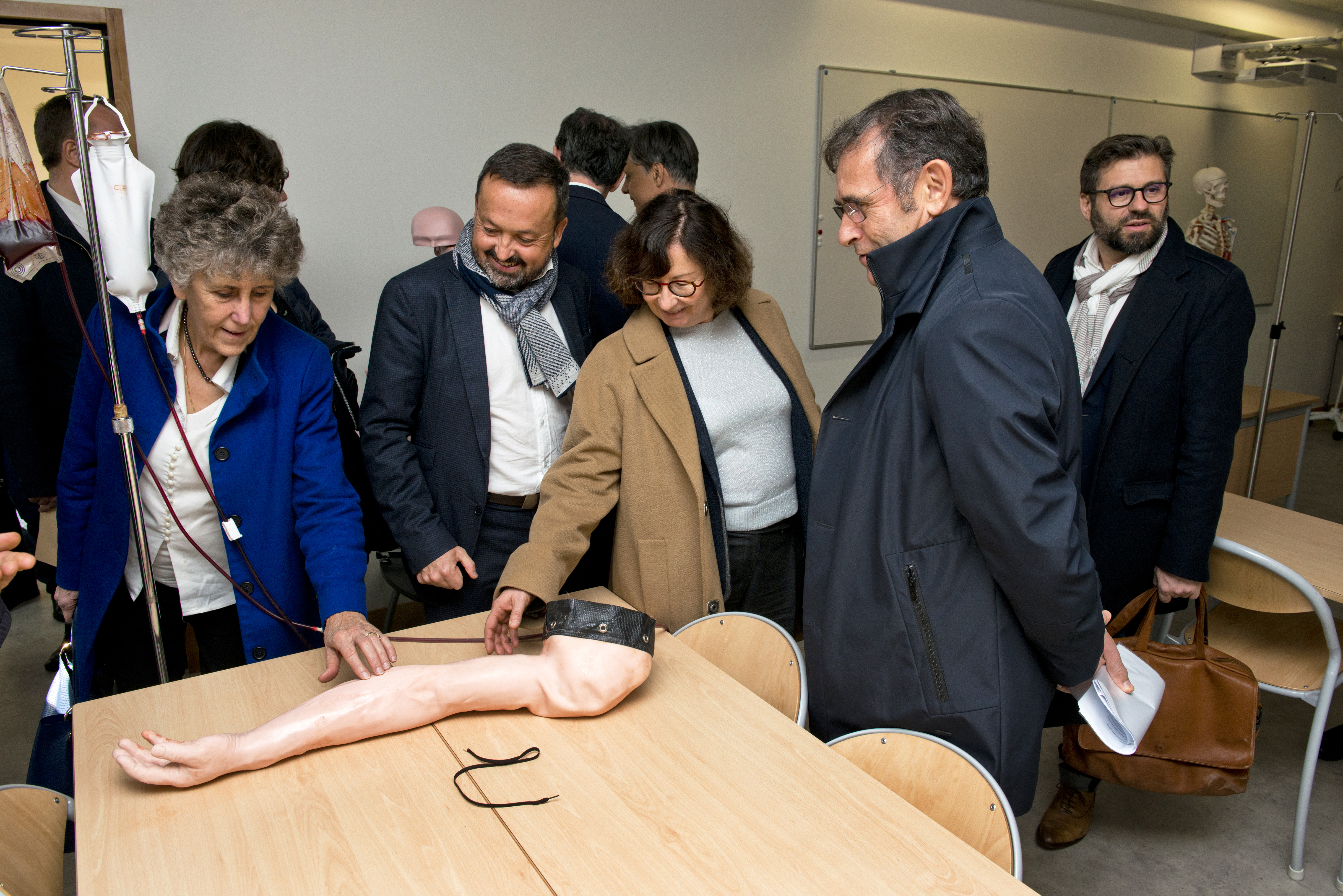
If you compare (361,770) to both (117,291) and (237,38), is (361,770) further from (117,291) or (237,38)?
(237,38)

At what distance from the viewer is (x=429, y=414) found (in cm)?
199

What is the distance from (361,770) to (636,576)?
0.74 m

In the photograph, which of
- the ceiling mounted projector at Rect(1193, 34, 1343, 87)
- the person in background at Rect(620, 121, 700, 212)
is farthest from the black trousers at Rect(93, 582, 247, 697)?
the ceiling mounted projector at Rect(1193, 34, 1343, 87)

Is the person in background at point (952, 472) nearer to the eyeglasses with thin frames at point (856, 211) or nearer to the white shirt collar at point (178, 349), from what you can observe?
the eyeglasses with thin frames at point (856, 211)

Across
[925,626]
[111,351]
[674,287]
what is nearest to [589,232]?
[674,287]

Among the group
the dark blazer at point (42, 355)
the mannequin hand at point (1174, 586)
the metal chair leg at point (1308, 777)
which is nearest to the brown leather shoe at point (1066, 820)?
the metal chair leg at point (1308, 777)

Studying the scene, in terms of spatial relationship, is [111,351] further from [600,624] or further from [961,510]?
[961,510]

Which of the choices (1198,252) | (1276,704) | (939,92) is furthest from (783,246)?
(939,92)

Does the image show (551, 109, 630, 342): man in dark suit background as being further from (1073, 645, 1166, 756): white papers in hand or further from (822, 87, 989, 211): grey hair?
(1073, 645, 1166, 756): white papers in hand

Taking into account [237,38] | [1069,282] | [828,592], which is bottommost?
[828,592]

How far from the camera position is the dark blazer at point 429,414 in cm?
193

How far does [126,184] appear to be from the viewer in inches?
59.7

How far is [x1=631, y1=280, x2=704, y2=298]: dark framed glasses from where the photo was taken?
1873 mm

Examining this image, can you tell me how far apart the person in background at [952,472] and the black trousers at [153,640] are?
1228 millimetres
